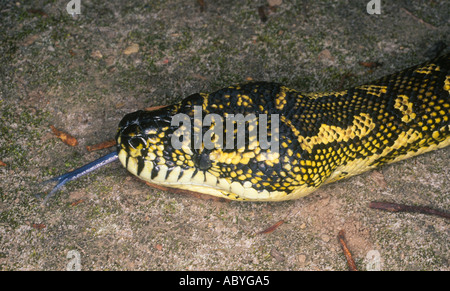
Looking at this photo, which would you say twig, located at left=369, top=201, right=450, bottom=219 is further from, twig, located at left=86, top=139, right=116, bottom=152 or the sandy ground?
twig, located at left=86, top=139, right=116, bottom=152

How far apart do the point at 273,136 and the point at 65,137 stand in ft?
6.90

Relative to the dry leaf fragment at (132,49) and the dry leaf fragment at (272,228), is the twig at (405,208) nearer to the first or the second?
the dry leaf fragment at (272,228)

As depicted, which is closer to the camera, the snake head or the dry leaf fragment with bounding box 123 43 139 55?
the snake head

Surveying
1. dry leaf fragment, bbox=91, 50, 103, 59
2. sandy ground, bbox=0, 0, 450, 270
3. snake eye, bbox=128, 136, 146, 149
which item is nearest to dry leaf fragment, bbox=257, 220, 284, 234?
sandy ground, bbox=0, 0, 450, 270

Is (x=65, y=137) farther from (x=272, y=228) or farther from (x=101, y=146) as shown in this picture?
(x=272, y=228)

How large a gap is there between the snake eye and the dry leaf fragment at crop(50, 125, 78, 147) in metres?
0.99

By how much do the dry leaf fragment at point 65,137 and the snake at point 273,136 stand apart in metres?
0.45

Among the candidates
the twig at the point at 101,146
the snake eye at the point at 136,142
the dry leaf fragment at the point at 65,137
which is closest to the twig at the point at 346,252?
the snake eye at the point at 136,142

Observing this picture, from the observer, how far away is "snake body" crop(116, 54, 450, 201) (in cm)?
358

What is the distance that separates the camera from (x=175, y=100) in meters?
4.69

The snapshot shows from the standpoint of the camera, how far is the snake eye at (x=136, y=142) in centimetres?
360
